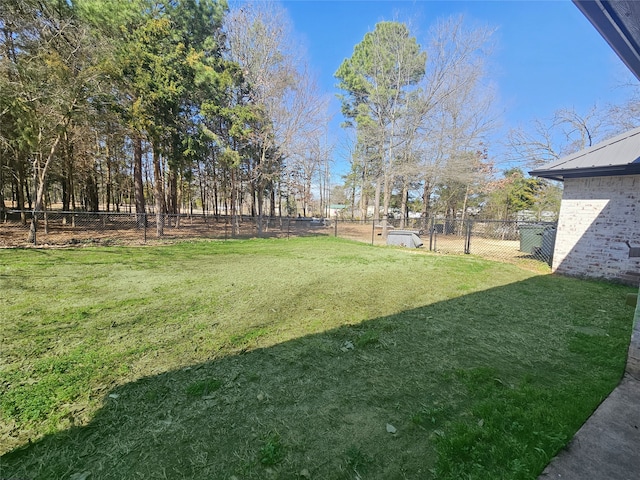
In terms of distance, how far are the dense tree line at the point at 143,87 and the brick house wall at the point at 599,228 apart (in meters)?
10.9

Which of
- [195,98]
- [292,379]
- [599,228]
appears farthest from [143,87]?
[599,228]

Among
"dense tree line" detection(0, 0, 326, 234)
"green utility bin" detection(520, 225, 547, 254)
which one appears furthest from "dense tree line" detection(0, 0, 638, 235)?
"green utility bin" detection(520, 225, 547, 254)

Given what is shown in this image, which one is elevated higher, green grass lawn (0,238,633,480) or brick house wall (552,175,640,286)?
brick house wall (552,175,640,286)

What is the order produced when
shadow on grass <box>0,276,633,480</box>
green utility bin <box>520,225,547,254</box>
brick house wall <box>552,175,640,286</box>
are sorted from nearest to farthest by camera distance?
shadow on grass <box>0,276,633,480</box> < brick house wall <box>552,175,640,286</box> < green utility bin <box>520,225,547,254</box>

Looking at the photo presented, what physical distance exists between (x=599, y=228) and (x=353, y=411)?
7.47 m

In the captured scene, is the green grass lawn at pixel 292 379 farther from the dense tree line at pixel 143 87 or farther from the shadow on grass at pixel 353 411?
the dense tree line at pixel 143 87

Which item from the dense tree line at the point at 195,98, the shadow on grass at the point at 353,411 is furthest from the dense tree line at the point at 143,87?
the shadow on grass at the point at 353,411

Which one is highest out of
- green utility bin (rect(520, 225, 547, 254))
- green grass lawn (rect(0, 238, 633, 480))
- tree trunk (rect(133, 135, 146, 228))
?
tree trunk (rect(133, 135, 146, 228))

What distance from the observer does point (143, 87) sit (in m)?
10.2

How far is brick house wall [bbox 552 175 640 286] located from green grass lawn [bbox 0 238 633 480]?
5.00 ft

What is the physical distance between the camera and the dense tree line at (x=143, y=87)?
27.2ft

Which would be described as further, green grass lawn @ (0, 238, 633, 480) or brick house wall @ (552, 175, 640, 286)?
brick house wall @ (552, 175, 640, 286)

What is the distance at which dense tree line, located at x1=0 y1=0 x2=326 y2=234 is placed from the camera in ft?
27.2

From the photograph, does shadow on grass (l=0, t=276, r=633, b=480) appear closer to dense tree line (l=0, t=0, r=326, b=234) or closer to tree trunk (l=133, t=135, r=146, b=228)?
dense tree line (l=0, t=0, r=326, b=234)
